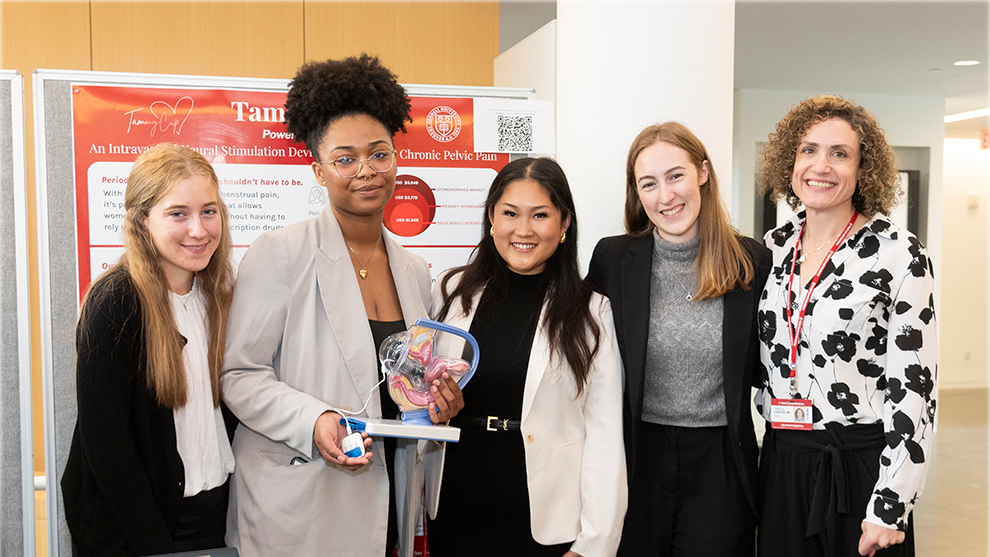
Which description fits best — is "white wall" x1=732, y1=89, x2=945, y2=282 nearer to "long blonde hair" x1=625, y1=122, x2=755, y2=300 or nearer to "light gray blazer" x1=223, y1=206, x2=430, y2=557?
"long blonde hair" x1=625, y1=122, x2=755, y2=300

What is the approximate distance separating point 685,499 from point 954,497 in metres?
4.79

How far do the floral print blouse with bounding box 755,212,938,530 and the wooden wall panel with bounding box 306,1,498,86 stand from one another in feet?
9.46

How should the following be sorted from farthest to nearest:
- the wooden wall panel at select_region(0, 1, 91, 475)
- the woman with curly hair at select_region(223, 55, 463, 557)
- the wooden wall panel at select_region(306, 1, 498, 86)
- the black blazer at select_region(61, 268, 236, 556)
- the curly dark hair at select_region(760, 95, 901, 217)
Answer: the wooden wall panel at select_region(306, 1, 498, 86) → the wooden wall panel at select_region(0, 1, 91, 475) → the curly dark hair at select_region(760, 95, 901, 217) → the woman with curly hair at select_region(223, 55, 463, 557) → the black blazer at select_region(61, 268, 236, 556)

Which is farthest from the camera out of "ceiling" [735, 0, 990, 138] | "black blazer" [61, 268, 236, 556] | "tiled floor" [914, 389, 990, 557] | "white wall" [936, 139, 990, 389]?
"white wall" [936, 139, 990, 389]

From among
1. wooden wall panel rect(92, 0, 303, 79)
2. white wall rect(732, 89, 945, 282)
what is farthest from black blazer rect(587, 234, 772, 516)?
white wall rect(732, 89, 945, 282)

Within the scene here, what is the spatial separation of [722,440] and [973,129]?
10.7m

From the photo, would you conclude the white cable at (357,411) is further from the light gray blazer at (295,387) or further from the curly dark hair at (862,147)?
the curly dark hair at (862,147)

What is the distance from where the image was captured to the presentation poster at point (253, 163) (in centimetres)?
267

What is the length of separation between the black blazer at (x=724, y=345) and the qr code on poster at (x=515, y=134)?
1.04 meters

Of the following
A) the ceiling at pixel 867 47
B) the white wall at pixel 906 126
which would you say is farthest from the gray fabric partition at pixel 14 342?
the white wall at pixel 906 126

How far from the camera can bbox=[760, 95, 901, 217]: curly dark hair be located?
Answer: 6.70ft

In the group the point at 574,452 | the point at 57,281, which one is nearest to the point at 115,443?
the point at 574,452

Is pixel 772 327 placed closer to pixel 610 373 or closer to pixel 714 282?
pixel 714 282

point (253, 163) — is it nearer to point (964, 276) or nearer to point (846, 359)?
point (846, 359)
